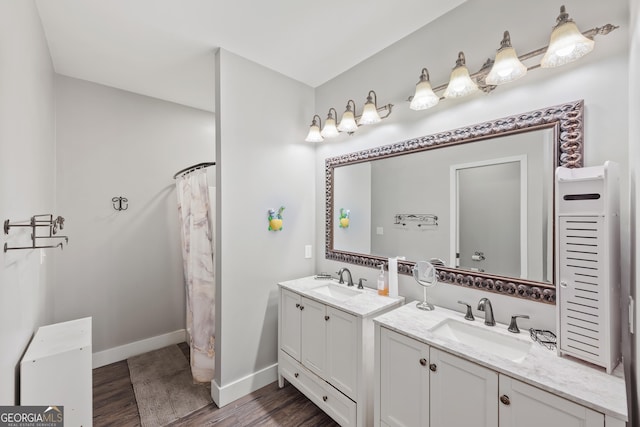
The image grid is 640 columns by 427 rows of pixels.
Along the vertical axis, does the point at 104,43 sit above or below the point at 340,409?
above

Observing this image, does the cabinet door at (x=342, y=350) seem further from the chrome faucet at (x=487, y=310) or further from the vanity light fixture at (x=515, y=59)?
the vanity light fixture at (x=515, y=59)

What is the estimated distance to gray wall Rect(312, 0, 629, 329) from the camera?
3.92 ft

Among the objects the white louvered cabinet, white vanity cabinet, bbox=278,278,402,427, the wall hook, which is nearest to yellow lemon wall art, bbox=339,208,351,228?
white vanity cabinet, bbox=278,278,402,427

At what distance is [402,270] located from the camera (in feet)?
6.43

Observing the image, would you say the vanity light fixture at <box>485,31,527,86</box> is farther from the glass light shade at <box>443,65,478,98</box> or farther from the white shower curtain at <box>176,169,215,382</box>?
the white shower curtain at <box>176,169,215,382</box>

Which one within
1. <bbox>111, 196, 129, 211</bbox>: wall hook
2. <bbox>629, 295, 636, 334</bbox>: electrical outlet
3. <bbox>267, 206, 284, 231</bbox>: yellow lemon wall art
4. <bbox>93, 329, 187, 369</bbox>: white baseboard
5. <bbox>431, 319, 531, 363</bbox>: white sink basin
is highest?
<bbox>111, 196, 129, 211</bbox>: wall hook

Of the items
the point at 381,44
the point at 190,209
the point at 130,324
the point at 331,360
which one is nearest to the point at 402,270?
the point at 331,360

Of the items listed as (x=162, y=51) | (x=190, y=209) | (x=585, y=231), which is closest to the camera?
(x=585, y=231)

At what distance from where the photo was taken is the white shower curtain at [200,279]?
233 centimetres

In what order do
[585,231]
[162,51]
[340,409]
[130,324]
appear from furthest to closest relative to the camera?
[130,324], [162,51], [340,409], [585,231]

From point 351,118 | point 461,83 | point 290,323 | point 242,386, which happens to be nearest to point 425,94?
point 461,83

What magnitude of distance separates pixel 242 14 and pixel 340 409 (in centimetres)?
265

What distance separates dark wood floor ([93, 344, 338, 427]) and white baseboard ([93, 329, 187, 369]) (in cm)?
33

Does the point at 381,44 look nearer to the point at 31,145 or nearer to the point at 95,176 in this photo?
the point at 31,145
